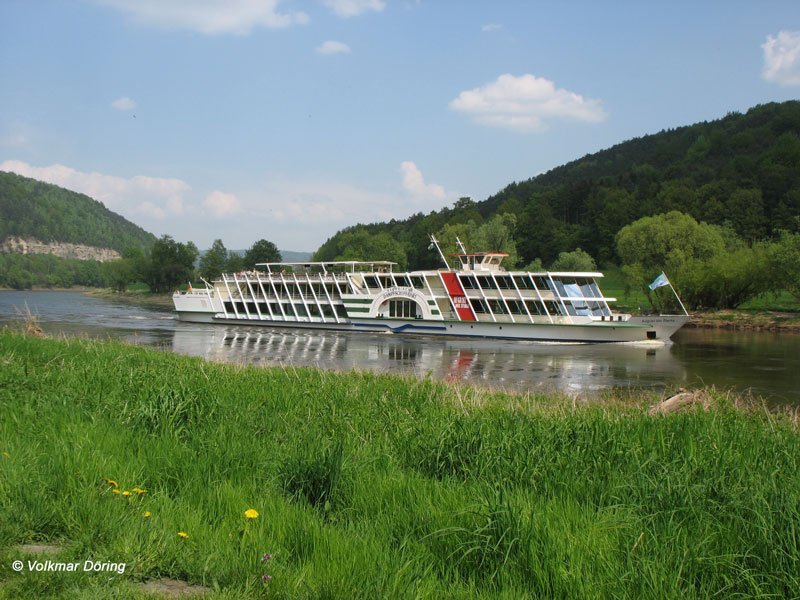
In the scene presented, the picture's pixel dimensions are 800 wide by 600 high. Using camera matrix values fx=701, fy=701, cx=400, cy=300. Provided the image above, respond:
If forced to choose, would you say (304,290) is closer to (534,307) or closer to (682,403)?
(534,307)

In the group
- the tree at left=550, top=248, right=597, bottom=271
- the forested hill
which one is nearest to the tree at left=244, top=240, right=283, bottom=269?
the forested hill

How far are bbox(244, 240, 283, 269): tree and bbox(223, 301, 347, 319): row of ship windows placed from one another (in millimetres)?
68288

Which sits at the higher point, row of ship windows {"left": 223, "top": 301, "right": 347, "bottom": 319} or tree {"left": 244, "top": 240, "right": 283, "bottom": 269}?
tree {"left": 244, "top": 240, "right": 283, "bottom": 269}

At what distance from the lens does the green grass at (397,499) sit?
5074mm

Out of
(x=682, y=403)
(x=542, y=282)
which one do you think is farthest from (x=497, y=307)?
(x=682, y=403)

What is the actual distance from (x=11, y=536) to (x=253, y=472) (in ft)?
8.09

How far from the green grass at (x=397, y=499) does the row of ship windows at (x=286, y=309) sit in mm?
37866

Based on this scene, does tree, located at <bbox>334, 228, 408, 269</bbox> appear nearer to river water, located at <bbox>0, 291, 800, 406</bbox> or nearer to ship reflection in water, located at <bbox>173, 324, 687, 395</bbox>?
river water, located at <bbox>0, 291, 800, 406</bbox>

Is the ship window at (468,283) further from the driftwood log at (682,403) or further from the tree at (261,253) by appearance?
the tree at (261,253)

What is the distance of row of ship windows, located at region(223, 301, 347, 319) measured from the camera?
49.0 m

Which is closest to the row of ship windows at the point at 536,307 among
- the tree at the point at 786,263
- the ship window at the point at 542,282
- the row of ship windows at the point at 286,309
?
the ship window at the point at 542,282

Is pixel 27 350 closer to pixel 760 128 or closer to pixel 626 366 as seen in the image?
pixel 626 366

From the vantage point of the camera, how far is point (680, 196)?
9300 centimetres

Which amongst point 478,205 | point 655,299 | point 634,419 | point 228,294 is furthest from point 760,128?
point 634,419
